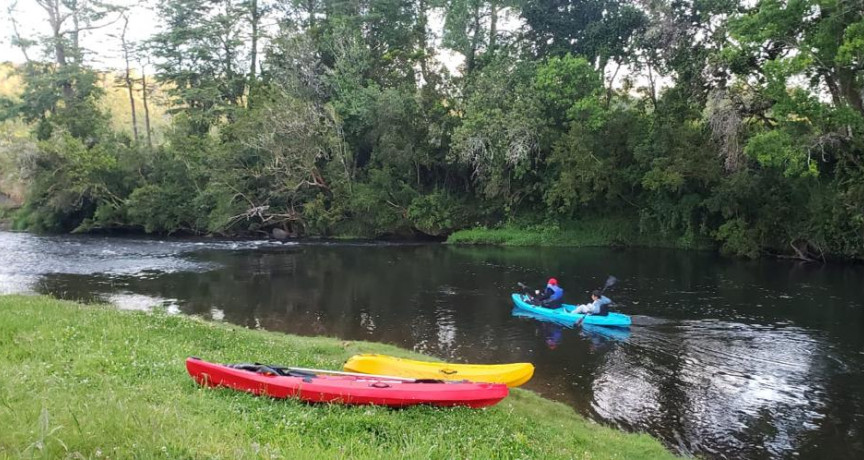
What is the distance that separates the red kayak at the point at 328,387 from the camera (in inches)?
284

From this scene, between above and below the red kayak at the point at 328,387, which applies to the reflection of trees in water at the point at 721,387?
below

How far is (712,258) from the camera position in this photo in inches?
1195

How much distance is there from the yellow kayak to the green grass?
484 mm

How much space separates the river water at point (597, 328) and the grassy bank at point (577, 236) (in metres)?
2.20

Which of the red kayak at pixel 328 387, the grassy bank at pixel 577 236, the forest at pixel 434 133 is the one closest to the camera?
the red kayak at pixel 328 387

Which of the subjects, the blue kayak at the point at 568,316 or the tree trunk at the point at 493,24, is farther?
the tree trunk at the point at 493,24

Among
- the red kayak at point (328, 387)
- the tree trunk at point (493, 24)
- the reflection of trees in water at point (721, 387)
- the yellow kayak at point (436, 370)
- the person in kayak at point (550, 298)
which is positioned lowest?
the reflection of trees in water at point (721, 387)

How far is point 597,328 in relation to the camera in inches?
652

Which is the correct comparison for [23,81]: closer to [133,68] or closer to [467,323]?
[133,68]

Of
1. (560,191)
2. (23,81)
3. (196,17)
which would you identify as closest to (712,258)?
(560,191)

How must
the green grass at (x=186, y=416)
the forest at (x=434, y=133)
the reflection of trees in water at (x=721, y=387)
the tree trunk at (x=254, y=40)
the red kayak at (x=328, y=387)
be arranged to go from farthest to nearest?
the tree trunk at (x=254, y=40), the forest at (x=434, y=133), the reflection of trees in water at (x=721, y=387), the red kayak at (x=328, y=387), the green grass at (x=186, y=416)

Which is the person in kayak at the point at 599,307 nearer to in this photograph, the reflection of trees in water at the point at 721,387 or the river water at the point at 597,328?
the river water at the point at 597,328

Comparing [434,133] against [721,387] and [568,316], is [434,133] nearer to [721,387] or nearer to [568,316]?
[568,316]

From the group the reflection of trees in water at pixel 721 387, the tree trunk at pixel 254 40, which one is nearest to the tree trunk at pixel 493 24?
the tree trunk at pixel 254 40
